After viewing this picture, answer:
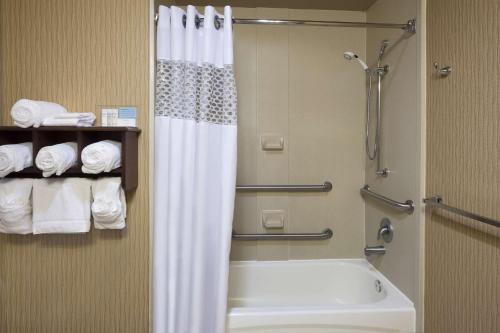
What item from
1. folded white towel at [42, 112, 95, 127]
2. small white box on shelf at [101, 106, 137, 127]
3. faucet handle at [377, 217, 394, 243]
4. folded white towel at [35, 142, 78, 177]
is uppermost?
small white box on shelf at [101, 106, 137, 127]

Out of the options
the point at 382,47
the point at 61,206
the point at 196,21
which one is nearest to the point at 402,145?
the point at 382,47

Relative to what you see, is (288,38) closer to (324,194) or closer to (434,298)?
(324,194)

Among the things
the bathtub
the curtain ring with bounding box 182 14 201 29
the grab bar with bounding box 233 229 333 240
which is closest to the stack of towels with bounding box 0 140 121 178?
the curtain ring with bounding box 182 14 201 29

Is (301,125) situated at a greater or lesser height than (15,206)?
greater

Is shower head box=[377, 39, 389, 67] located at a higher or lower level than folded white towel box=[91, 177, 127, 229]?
higher

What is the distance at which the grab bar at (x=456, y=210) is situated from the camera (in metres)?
1.00

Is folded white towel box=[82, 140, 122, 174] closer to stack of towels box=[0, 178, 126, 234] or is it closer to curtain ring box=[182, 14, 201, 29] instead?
stack of towels box=[0, 178, 126, 234]

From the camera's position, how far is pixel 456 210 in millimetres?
1159

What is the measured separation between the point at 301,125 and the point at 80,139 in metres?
1.38

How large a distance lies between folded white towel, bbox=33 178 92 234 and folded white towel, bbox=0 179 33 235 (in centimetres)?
3

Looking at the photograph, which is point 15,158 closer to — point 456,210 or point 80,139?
point 80,139

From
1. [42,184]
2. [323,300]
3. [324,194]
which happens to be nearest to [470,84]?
[324,194]

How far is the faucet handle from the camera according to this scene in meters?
1.75

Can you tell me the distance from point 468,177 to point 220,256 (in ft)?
3.44
